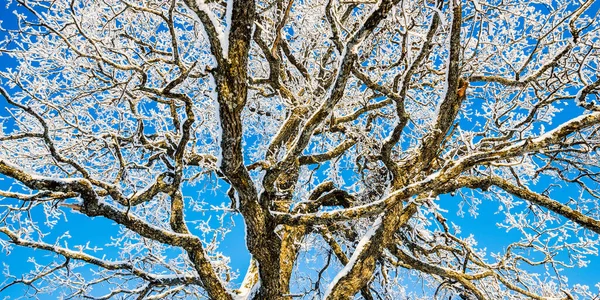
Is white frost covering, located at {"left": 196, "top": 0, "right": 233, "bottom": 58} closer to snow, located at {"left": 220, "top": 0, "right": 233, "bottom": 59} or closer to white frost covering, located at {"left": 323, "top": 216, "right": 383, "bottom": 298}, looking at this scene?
snow, located at {"left": 220, "top": 0, "right": 233, "bottom": 59}

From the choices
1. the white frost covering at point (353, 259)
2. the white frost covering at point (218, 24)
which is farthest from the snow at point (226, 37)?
the white frost covering at point (353, 259)

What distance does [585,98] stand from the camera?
4.15 meters

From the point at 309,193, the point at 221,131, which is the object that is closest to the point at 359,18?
the point at 309,193

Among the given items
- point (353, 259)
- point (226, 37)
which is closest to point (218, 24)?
point (226, 37)

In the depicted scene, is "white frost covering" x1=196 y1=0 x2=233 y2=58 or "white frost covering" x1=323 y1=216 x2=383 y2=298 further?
"white frost covering" x1=323 y1=216 x2=383 y2=298

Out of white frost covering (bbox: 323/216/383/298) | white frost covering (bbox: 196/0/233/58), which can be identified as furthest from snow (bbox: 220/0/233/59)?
white frost covering (bbox: 323/216/383/298)

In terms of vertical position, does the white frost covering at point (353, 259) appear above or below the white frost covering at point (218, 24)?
below

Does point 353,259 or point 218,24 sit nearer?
point 218,24

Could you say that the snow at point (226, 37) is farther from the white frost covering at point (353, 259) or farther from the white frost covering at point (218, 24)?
the white frost covering at point (353, 259)

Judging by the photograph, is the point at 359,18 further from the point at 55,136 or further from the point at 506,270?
the point at 55,136

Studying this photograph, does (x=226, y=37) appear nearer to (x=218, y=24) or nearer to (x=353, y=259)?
(x=218, y=24)

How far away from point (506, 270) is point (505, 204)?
58.8 inches

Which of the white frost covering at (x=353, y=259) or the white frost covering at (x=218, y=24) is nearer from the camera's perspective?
the white frost covering at (x=218, y=24)

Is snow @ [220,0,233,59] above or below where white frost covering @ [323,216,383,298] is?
above
